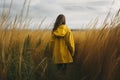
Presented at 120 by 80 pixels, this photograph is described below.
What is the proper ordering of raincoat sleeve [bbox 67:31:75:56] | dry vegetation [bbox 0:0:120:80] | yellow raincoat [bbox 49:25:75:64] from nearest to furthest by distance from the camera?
1. dry vegetation [bbox 0:0:120:80]
2. raincoat sleeve [bbox 67:31:75:56]
3. yellow raincoat [bbox 49:25:75:64]

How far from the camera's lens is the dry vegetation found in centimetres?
469

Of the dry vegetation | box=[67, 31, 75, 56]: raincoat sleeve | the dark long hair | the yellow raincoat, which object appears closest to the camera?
the dry vegetation

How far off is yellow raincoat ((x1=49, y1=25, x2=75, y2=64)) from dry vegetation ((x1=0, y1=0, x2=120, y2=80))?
99cm

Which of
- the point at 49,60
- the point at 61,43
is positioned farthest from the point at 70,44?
the point at 49,60

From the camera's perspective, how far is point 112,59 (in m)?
4.72

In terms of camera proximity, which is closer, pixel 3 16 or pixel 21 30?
pixel 3 16

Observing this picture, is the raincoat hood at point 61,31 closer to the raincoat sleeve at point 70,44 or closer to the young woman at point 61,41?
the young woman at point 61,41

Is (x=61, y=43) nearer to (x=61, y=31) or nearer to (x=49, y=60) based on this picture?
(x=61, y=31)

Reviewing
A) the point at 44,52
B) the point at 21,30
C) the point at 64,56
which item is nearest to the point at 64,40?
the point at 64,56

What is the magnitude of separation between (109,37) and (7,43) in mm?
1329

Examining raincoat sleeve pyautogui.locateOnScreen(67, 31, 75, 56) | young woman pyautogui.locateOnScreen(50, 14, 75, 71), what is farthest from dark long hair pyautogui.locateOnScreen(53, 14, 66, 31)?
raincoat sleeve pyautogui.locateOnScreen(67, 31, 75, 56)

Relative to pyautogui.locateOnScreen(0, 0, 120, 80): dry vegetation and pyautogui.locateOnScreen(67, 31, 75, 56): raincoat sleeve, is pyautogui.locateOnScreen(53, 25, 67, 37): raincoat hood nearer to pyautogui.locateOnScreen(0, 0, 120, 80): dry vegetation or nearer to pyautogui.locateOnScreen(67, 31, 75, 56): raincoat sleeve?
pyautogui.locateOnScreen(67, 31, 75, 56): raincoat sleeve

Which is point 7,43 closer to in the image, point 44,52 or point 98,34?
point 44,52

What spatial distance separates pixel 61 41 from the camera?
21.9 ft
